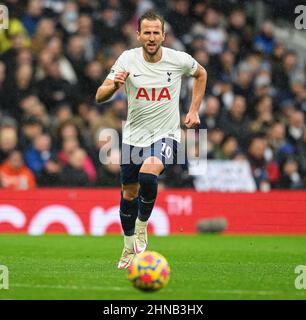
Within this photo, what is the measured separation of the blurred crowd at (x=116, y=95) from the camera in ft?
56.6

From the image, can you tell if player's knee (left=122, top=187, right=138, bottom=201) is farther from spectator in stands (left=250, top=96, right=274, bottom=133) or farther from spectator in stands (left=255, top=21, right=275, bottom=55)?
spectator in stands (left=255, top=21, right=275, bottom=55)

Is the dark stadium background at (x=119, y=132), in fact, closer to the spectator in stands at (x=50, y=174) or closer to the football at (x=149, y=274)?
the spectator in stands at (x=50, y=174)

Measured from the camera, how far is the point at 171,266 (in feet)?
35.3

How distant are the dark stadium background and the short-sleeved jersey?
8.92 ft

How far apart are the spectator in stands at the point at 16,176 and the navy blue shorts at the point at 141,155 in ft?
20.2

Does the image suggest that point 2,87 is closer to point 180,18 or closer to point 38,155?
point 38,155

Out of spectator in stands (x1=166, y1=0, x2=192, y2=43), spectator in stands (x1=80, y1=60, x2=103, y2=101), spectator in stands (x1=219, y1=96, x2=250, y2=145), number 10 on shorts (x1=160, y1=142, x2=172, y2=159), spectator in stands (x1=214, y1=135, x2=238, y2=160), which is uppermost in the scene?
spectator in stands (x1=166, y1=0, x2=192, y2=43)

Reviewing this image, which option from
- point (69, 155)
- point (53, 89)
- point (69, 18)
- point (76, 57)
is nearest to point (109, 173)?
point (69, 155)

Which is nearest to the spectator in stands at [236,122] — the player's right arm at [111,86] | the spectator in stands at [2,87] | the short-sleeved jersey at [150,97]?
the spectator in stands at [2,87]

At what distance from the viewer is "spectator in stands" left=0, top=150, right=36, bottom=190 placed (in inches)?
660

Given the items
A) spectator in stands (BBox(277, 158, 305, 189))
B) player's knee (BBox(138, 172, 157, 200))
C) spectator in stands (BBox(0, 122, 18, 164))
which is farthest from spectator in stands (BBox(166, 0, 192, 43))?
player's knee (BBox(138, 172, 157, 200))
